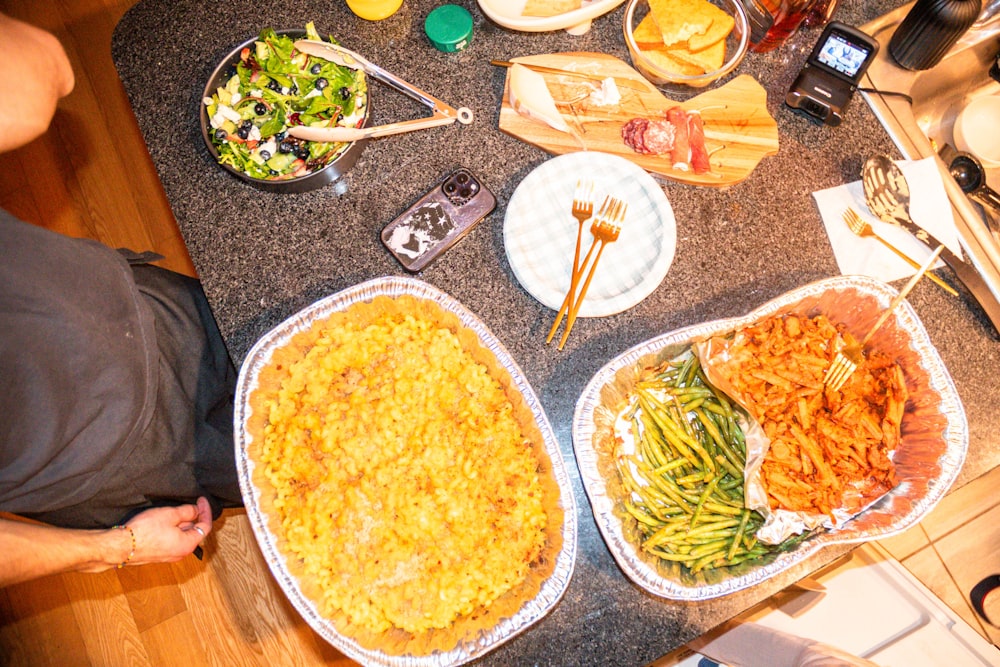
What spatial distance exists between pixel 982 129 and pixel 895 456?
5.05ft

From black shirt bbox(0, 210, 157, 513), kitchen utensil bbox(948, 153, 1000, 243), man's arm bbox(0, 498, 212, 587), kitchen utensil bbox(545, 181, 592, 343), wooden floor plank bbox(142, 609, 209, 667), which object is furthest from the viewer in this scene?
wooden floor plank bbox(142, 609, 209, 667)

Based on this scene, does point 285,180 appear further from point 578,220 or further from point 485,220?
point 578,220

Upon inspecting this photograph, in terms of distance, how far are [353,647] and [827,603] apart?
6.66 ft

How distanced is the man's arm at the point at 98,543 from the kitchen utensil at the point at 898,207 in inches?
96.9

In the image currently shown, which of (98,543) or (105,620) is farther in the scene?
(105,620)

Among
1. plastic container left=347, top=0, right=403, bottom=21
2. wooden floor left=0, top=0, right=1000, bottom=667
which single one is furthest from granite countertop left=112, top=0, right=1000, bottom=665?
wooden floor left=0, top=0, right=1000, bottom=667

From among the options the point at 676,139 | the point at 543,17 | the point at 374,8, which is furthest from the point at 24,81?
the point at 676,139

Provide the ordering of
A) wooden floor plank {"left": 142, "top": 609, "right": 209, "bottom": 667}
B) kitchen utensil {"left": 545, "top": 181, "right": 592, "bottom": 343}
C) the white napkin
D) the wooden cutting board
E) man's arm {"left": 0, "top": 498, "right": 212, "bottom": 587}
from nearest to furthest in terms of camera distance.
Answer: man's arm {"left": 0, "top": 498, "right": 212, "bottom": 587} → kitchen utensil {"left": 545, "top": 181, "right": 592, "bottom": 343} → the white napkin → the wooden cutting board → wooden floor plank {"left": 142, "top": 609, "right": 209, "bottom": 667}

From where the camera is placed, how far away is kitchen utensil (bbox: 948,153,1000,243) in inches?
87.7

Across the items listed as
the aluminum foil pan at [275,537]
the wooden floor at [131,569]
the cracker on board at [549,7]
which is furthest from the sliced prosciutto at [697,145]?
the wooden floor at [131,569]

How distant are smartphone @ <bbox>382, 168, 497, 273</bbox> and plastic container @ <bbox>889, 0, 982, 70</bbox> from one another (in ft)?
5.06

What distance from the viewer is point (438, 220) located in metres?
1.91

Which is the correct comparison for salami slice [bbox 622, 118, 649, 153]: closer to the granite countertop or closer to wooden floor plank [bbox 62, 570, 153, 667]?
the granite countertop

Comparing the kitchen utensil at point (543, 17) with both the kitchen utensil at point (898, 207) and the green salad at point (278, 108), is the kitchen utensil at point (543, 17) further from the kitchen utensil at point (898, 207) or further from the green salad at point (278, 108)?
the kitchen utensil at point (898, 207)
